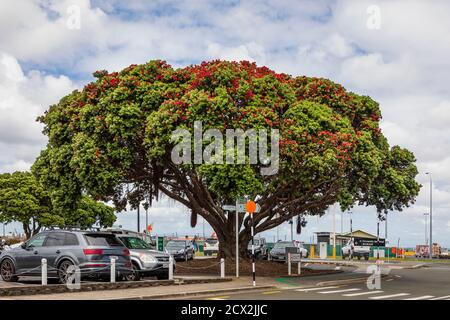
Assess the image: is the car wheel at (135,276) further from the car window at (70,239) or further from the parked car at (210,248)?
the parked car at (210,248)

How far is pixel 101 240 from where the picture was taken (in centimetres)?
2033

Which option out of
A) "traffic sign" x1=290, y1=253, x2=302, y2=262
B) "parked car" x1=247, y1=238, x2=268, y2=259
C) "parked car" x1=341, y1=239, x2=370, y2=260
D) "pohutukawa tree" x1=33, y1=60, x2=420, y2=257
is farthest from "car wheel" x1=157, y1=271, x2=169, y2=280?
"parked car" x1=341, y1=239, x2=370, y2=260

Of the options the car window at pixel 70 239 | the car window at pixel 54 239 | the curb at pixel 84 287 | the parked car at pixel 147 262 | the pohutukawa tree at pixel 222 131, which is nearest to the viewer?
the curb at pixel 84 287

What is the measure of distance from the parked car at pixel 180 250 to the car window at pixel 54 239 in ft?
70.9

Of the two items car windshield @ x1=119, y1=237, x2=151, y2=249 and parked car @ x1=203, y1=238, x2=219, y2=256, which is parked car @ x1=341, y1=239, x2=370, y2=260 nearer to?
parked car @ x1=203, y1=238, x2=219, y2=256

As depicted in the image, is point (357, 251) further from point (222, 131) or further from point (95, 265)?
point (95, 265)

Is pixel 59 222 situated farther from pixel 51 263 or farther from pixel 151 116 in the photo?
pixel 51 263

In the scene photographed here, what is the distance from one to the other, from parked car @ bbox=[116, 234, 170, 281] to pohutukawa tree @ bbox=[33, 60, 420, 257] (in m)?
3.68

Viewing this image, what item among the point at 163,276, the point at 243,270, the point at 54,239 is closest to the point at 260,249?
the point at 243,270

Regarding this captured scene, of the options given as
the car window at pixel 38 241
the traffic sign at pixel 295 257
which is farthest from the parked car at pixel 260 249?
the car window at pixel 38 241

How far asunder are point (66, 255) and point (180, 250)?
77.6 ft

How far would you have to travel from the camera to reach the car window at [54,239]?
20.2 meters

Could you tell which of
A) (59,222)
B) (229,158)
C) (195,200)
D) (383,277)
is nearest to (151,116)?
(229,158)

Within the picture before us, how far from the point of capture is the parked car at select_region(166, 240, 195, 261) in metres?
42.3
